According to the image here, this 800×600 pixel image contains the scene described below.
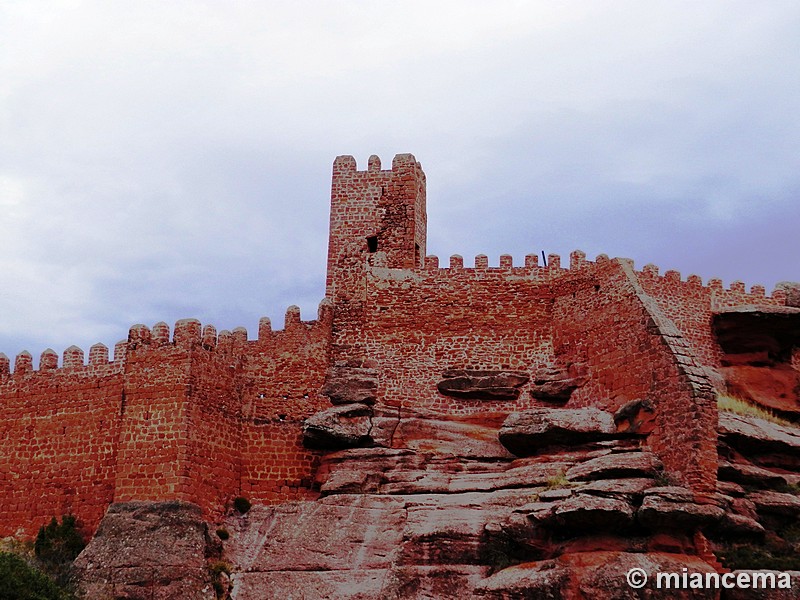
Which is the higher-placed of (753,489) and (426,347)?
(426,347)

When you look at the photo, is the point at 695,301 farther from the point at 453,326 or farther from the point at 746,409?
the point at 453,326

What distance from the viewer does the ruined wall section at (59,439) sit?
28.0 metres

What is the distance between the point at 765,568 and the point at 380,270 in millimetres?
11979

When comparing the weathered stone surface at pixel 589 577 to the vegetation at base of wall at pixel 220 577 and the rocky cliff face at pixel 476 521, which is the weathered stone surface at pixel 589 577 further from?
the vegetation at base of wall at pixel 220 577

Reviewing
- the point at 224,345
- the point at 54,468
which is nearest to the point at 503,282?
the point at 224,345

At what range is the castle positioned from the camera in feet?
88.3

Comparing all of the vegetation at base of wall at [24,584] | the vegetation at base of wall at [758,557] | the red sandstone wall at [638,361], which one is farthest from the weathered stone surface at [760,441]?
the vegetation at base of wall at [24,584]

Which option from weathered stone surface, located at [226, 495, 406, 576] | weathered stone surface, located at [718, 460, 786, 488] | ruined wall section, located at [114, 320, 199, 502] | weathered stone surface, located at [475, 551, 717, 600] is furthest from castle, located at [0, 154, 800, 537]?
weathered stone surface, located at [475, 551, 717, 600]

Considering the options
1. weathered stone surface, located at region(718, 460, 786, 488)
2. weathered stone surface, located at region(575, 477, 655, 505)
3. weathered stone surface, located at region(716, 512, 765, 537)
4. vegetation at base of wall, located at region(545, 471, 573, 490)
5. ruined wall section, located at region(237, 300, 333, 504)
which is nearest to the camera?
weathered stone surface, located at region(575, 477, 655, 505)

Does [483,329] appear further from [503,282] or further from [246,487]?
[246,487]

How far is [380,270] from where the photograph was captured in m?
30.3

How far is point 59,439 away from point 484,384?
1018 cm

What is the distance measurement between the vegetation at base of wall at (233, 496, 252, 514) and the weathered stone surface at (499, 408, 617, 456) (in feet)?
19.5

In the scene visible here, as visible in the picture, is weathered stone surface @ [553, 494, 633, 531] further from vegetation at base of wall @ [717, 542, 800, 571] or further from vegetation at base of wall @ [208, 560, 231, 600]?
vegetation at base of wall @ [208, 560, 231, 600]
